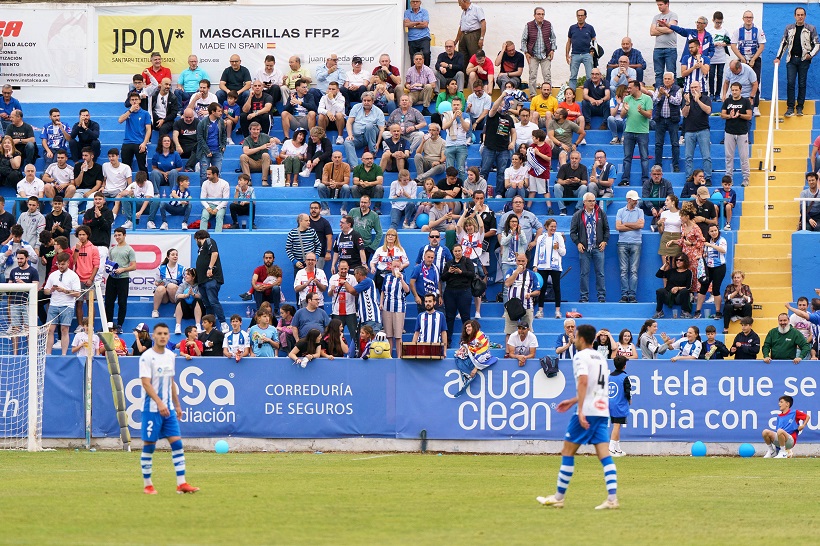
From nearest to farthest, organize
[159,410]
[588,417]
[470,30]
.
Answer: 1. [588,417]
2. [159,410]
3. [470,30]

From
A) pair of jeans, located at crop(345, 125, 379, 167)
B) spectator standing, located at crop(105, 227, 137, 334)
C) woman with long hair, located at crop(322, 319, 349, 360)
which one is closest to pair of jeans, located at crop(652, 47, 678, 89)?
pair of jeans, located at crop(345, 125, 379, 167)

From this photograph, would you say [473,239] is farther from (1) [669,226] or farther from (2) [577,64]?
(2) [577,64]

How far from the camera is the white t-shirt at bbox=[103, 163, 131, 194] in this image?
2859 centimetres

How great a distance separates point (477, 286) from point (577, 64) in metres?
8.76

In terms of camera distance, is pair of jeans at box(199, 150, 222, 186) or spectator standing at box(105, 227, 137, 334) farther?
pair of jeans at box(199, 150, 222, 186)

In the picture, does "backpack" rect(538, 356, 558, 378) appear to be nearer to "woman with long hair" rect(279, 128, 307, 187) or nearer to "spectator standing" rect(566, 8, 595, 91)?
"woman with long hair" rect(279, 128, 307, 187)

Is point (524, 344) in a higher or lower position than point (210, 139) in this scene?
lower

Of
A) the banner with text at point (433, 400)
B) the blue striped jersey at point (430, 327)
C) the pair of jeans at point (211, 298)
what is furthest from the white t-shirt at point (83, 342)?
the blue striped jersey at point (430, 327)

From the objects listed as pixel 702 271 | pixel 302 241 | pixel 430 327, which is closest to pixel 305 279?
pixel 302 241

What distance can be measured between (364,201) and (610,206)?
5747 millimetres

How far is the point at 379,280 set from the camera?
2575 cm

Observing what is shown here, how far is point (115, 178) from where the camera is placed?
2861 cm

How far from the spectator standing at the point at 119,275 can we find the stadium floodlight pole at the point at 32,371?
9.44 ft

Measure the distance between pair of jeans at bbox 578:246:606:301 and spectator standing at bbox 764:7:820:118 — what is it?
24.3 ft
